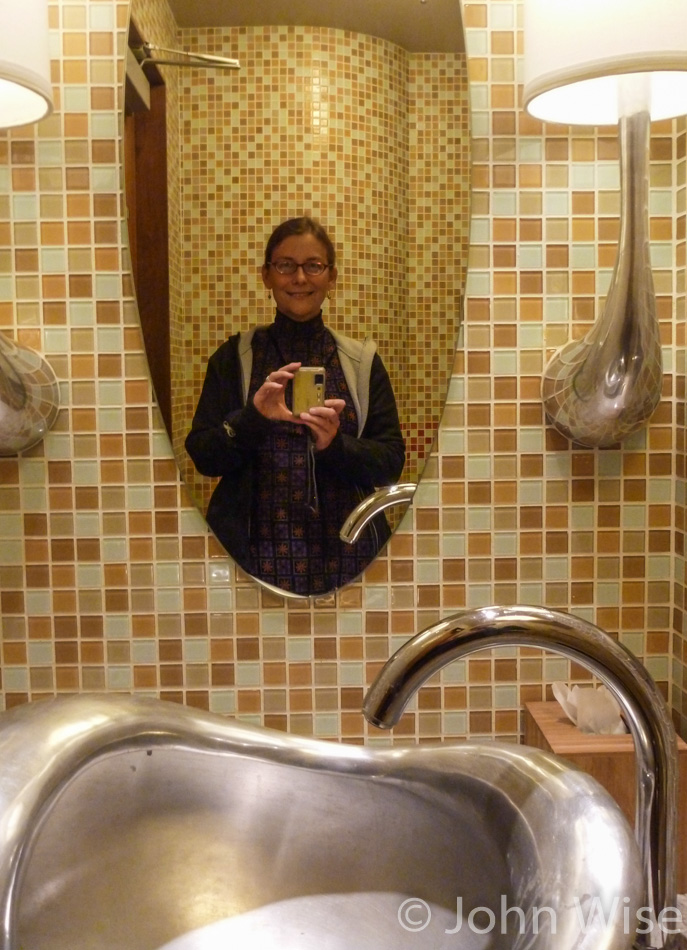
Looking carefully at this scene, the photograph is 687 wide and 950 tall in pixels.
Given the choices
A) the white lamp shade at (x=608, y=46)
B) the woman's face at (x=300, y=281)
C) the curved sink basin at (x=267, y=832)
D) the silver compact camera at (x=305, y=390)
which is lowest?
the curved sink basin at (x=267, y=832)

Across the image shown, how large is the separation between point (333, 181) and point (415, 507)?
0.41 meters

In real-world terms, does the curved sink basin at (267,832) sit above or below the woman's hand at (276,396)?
below

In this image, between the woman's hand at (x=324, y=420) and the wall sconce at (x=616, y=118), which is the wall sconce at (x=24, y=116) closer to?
the woman's hand at (x=324, y=420)

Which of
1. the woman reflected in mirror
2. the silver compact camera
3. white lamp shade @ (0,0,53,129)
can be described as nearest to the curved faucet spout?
the woman reflected in mirror

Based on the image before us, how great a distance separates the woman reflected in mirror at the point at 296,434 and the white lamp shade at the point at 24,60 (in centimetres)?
30

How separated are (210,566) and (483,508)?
1.17 feet

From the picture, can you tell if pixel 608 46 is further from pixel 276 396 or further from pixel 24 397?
pixel 24 397

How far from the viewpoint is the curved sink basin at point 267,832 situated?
2.33 ft

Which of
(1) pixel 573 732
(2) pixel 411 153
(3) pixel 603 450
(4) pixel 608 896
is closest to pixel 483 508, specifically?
(3) pixel 603 450

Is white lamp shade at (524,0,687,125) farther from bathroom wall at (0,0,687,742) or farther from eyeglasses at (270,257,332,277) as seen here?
eyeglasses at (270,257,332,277)

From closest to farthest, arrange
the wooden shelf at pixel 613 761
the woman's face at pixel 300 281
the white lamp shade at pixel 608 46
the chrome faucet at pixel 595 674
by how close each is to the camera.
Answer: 1. the chrome faucet at pixel 595 674
2. the white lamp shade at pixel 608 46
3. the wooden shelf at pixel 613 761
4. the woman's face at pixel 300 281

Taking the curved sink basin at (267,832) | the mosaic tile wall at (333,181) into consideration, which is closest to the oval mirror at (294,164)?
the mosaic tile wall at (333,181)

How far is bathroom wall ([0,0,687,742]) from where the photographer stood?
3.46 feet

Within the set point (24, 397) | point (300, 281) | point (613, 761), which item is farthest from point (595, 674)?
point (24, 397)
